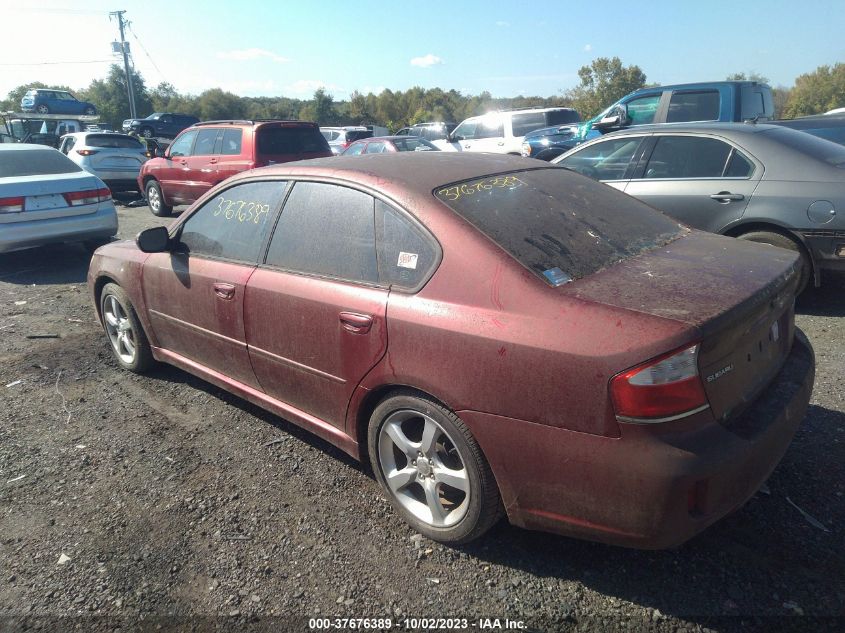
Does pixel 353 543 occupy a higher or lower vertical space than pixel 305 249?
lower

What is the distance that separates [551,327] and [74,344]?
465 cm

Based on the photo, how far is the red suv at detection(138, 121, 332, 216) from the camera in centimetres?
1018

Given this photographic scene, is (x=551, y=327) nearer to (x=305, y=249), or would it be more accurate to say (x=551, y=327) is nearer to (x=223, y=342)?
(x=305, y=249)

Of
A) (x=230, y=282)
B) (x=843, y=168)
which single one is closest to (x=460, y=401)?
(x=230, y=282)

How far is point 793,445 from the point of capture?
3.08 m

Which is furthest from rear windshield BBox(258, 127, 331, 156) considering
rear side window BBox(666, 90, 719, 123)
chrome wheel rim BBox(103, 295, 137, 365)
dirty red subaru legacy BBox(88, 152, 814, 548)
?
dirty red subaru legacy BBox(88, 152, 814, 548)

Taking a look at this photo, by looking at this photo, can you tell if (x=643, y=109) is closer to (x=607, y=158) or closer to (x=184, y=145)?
(x=607, y=158)

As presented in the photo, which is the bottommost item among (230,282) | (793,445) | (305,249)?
(793,445)

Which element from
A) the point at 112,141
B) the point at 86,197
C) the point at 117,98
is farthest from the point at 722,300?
the point at 117,98

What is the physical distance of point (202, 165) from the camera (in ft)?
36.1

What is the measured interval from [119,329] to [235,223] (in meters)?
1.71

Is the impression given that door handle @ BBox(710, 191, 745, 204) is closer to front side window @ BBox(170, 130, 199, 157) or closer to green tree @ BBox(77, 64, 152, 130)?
front side window @ BBox(170, 130, 199, 157)

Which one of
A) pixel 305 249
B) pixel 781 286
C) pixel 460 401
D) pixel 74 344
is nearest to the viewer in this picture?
pixel 460 401

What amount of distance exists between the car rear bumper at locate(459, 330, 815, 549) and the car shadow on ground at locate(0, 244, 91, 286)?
23.0 feet
